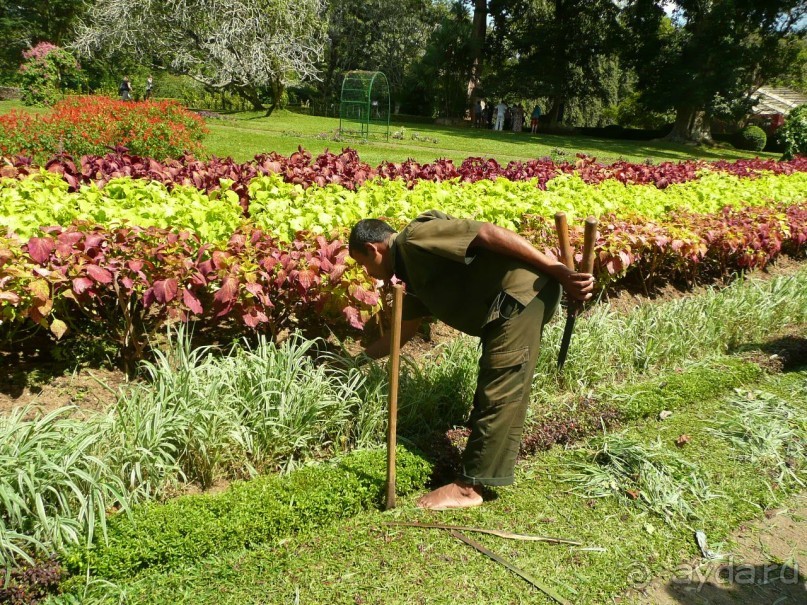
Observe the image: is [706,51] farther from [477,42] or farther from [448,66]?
[448,66]

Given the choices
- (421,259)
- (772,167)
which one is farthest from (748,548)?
(772,167)

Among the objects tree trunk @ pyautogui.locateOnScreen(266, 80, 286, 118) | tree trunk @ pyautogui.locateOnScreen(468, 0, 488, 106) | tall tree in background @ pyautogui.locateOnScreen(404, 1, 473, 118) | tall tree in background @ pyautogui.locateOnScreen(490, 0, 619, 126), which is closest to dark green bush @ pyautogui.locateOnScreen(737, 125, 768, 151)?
tall tree in background @ pyautogui.locateOnScreen(490, 0, 619, 126)

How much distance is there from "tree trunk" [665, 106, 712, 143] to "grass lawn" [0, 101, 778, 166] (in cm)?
438

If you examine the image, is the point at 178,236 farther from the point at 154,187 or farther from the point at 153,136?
the point at 153,136

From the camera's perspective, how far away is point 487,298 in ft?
8.98

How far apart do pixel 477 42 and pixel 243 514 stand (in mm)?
32745

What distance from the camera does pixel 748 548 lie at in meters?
2.72

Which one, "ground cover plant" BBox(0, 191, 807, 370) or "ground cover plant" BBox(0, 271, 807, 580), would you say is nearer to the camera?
"ground cover plant" BBox(0, 271, 807, 580)

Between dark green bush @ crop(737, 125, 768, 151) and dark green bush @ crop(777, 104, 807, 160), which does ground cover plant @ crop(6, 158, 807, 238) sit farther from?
dark green bush @ crop(737, 125, 768, 151)

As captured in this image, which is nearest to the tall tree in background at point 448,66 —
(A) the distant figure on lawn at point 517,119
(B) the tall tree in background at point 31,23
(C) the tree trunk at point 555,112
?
(A) the distant figure on lawn at point 517,119

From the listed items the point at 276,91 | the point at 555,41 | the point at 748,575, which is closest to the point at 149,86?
the point at 276,91

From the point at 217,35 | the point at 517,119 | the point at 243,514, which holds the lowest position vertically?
the point at 243,514

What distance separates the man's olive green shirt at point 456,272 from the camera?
2539mm

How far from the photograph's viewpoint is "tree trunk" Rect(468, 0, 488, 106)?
31453 mm
